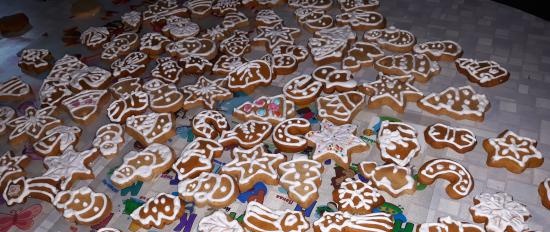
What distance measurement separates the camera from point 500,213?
149 centimetres

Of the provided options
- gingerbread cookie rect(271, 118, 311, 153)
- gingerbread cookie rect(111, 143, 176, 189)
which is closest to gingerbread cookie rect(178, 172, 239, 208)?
gingerbread cookie rect(111, 143, 176, 189)

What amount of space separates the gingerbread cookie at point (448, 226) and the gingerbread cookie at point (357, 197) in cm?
16

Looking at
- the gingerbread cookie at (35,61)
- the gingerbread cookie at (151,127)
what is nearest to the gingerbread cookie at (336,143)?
the gingerbread cookie at (151,127)

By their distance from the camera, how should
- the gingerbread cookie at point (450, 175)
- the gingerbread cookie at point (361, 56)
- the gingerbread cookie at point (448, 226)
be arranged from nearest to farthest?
the gingerbread cookie at point (448, 226)
the gingerbread cookie at point (450, 175)
the gingerbread cookie at point (361, 56)

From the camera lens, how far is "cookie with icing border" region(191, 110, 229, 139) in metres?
1.84

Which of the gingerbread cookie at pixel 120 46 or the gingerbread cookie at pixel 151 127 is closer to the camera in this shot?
→ the gingerbread cookie at pixel 151 127

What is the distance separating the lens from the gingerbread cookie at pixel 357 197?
1.55 meters

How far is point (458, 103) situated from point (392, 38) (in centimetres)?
49

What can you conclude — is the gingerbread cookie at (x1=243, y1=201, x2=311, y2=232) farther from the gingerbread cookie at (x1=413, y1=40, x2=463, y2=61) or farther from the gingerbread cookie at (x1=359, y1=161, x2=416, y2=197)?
the gingerbread cookie at (x1=413, y1=40, x2=463, y2=61)

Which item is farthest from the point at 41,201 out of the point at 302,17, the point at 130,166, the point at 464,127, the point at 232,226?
the point at 464,127

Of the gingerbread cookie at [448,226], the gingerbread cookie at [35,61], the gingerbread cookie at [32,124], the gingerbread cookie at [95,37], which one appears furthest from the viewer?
the gingerbread cookie at [95,37]

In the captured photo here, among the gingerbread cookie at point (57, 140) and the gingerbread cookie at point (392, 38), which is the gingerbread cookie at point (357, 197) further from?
the gingerbread cookie at point (57, 140)

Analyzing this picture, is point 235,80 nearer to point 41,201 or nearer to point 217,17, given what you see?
point 217,17

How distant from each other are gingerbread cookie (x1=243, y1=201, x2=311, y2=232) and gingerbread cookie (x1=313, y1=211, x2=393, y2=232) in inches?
2.0
